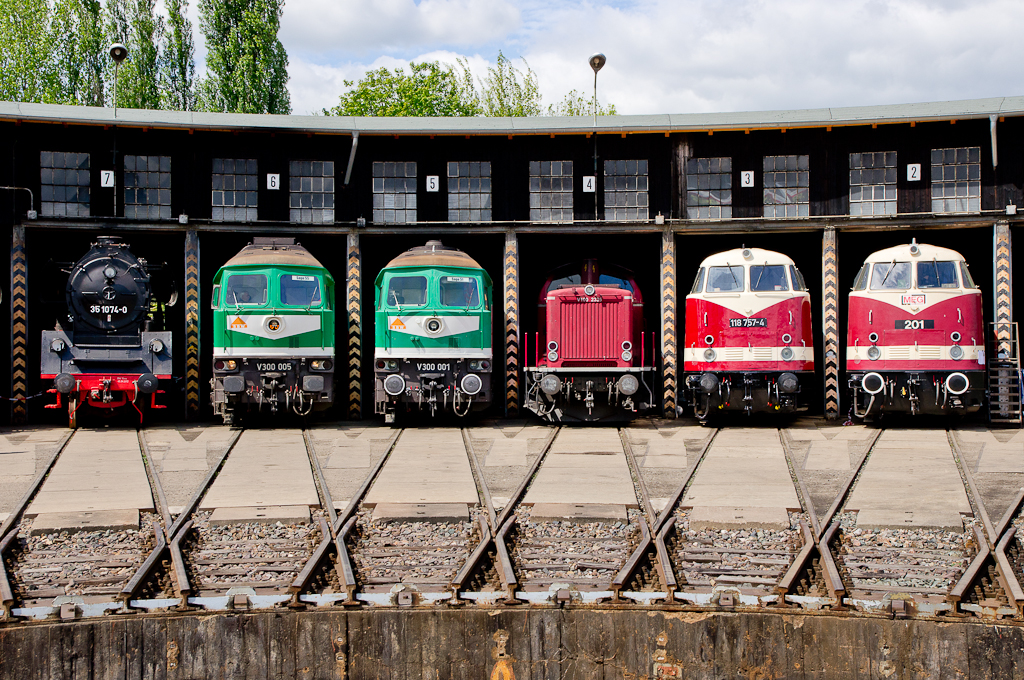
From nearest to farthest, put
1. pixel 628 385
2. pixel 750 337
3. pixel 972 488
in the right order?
pixel 972 488 < pixel 750 337 < pixel 628 385

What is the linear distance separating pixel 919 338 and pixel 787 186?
187 inches

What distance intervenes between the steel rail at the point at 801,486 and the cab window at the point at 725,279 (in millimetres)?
2860

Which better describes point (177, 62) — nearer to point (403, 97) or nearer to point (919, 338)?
point (403, 97)

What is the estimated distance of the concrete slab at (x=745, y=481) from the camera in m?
10.8

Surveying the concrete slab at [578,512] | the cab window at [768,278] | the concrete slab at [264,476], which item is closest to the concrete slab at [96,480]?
the concrete slab at [264,476]

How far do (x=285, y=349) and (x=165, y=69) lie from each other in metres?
27.2

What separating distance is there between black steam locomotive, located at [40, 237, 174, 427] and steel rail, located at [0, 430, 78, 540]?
127 centimetres

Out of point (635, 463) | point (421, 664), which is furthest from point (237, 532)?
point (635, 463)

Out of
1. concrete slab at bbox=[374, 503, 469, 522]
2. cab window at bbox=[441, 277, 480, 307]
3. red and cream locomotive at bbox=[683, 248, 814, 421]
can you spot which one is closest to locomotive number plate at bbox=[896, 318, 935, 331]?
red and cream locomotive at bbox=[683, 248, 814, 421]

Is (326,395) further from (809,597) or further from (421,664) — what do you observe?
(809,597)

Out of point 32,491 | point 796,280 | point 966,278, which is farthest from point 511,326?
point 32,491

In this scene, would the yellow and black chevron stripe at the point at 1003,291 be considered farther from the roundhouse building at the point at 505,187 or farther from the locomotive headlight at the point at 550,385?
the locomotive headlight at the point at 550,385

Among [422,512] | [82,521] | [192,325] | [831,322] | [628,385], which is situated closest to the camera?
[82,521]

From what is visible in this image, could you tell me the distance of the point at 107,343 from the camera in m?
16.7
